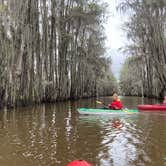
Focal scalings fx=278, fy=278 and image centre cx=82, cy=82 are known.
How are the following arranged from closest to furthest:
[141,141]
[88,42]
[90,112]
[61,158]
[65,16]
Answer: [61,158] < [141,141] < [90,112] < [65,16] < [88,42]

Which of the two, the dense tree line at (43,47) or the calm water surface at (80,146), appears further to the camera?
the dense tree line at (43,47)

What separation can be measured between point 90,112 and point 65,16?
17032 mm

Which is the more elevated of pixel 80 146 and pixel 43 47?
pixel 43 47

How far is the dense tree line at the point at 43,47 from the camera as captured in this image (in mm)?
17913

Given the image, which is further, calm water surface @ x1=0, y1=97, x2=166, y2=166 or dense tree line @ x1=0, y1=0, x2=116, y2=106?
dense tree line @ x1=0, y1=0, x2=116, y2=106

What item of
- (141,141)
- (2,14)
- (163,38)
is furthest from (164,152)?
(163,38)

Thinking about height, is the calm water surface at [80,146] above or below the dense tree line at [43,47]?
below

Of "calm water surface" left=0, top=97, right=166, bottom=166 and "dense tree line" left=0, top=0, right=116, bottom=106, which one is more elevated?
"dense tree line" left=0, top=0, right=116, bottom=106

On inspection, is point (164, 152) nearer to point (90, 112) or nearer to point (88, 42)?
point (90, 112)

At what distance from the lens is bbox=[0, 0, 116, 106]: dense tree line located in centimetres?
1791

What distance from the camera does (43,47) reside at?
25391 millimetres

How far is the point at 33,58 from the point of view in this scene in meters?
23.3

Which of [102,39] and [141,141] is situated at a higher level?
[102,39]

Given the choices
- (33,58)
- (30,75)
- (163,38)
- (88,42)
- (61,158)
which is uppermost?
(88,42)
